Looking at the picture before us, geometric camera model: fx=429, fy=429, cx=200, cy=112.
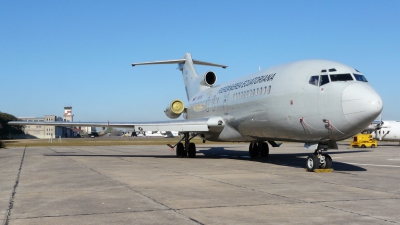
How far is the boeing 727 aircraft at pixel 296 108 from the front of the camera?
1307cm

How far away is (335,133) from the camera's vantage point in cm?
1354

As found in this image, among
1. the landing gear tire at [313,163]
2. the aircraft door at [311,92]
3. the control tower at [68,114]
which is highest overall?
the control tower at [68,114]

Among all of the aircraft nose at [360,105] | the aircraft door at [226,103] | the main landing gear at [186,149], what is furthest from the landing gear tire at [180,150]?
the aircraft nose at [360,105]

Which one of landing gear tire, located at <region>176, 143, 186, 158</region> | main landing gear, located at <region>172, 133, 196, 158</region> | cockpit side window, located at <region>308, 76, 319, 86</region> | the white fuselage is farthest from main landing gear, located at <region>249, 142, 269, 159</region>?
cockpit side window, located at <region>308, 76, 319, 86</region>

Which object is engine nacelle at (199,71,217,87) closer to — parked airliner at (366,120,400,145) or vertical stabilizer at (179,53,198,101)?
vertical stabilizer at (179,53,198,101)

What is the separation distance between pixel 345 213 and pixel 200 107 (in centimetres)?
1854

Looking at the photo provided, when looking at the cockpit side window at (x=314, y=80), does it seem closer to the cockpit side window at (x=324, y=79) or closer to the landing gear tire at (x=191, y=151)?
the cockpit side window at (x=324, y=79)

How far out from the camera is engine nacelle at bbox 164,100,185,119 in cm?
2733

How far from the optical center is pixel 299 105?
14.6m

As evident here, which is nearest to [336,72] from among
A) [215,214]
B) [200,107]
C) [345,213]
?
[345,213]

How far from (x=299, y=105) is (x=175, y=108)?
1364cm

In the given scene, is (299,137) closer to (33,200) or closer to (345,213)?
(345,213)

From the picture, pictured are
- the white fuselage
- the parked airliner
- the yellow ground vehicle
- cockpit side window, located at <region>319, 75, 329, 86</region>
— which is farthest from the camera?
the parked airliner

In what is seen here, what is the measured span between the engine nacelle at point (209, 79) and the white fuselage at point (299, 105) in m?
7.31
